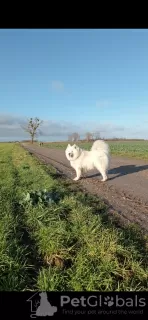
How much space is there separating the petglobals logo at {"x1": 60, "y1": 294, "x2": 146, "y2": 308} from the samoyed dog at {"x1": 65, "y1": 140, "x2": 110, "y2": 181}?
28.7ft

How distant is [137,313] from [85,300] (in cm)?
42

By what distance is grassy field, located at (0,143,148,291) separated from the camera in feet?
A: 11.1

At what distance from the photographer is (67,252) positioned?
420 centimetres

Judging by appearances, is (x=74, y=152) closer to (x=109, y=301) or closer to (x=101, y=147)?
(x=101, y=147)

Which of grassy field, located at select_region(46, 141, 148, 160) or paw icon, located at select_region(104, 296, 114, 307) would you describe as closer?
paw icon, located at select_region(104, 296, 114, 307)

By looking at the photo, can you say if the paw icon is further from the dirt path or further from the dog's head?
the dog's head

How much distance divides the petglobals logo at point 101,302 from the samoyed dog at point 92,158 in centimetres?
875

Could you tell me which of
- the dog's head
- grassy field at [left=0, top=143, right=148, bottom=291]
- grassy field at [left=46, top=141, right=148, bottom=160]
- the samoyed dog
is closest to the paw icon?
grassy field at [left=0, top=143, right=148, bottom=291]

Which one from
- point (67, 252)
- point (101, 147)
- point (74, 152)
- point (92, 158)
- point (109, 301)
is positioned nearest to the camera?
point (109, 301)

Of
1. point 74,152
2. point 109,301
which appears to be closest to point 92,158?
point 74,152

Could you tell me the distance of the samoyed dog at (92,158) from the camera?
11172 millimetres

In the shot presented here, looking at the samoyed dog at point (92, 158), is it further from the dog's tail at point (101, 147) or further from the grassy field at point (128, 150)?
the grassy field at point (128, 150)

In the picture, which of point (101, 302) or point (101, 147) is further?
point (101, 147)

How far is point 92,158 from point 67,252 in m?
7.31
